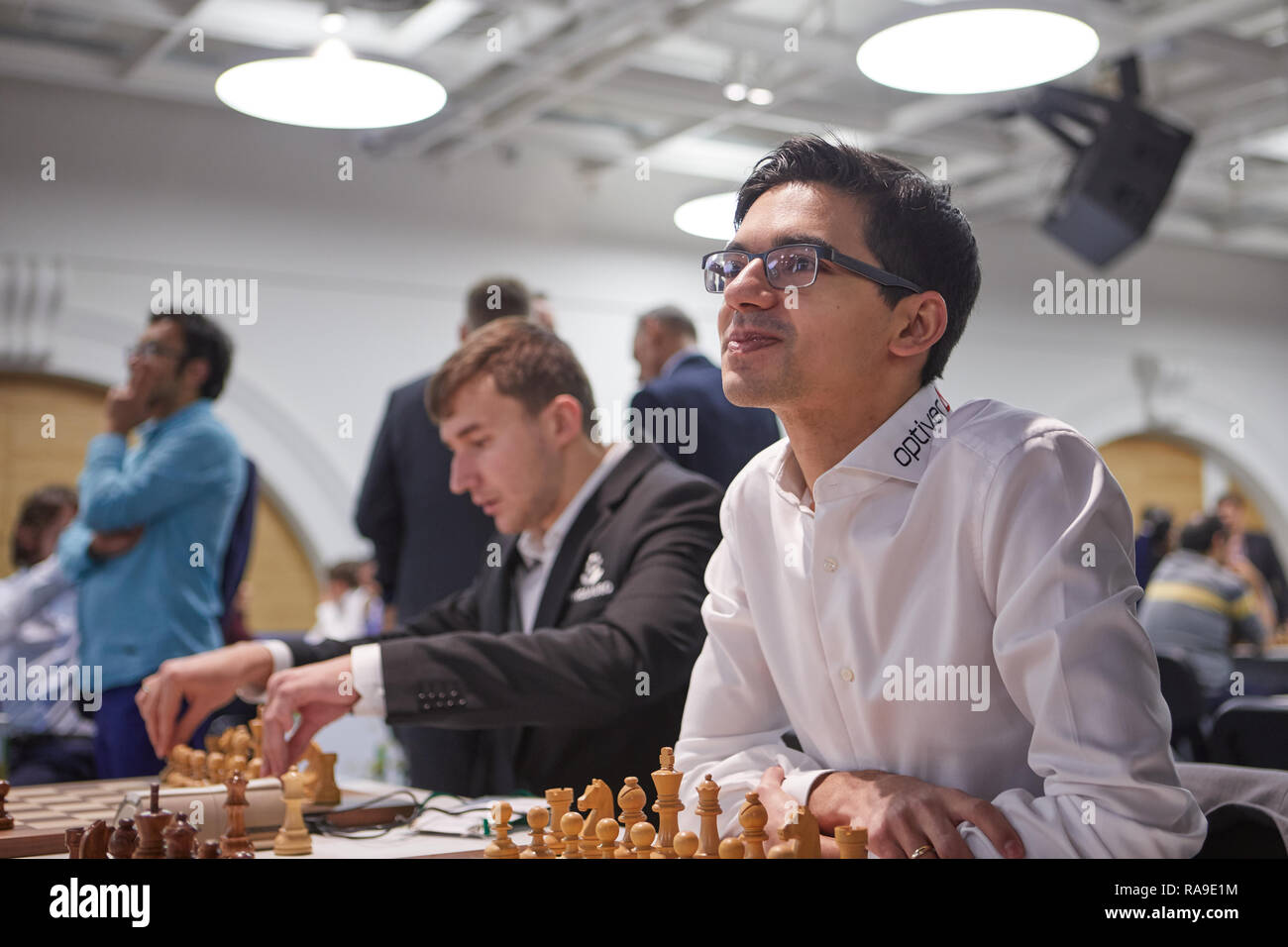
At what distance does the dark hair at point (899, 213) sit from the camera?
62.0 inches

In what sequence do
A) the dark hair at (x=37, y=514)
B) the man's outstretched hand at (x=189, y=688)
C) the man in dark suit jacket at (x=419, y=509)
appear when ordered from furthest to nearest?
the dark hair at (x=37, y=514) < the man in dark suit jacket at (x=419, y=509) < the man's outstretched hand at (x=189, y=688)

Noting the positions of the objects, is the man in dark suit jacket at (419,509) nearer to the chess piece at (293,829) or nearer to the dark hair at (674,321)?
the dark hair at (674,321)

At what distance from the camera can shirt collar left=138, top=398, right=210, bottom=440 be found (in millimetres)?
3291

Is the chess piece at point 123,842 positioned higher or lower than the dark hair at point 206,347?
lower

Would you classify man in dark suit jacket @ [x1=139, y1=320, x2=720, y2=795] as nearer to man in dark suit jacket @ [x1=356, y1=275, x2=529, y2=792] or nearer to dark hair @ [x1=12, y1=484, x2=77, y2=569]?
man in dark suit jacket @ [x1=356, y1=275, x2=529, y2=792]

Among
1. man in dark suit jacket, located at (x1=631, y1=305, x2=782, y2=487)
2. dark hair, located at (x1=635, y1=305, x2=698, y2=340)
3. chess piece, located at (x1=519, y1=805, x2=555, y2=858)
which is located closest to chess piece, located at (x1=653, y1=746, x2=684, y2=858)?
chess piece, located at (x1=519, y1=805, x2=555, y2=858)

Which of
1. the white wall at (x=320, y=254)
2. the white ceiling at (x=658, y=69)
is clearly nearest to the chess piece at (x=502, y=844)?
the white ceiling at (x=658, y=69)

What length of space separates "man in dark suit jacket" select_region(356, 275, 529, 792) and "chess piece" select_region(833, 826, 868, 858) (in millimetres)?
2280

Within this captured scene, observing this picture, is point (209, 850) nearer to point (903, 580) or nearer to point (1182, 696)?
point (903, 580)

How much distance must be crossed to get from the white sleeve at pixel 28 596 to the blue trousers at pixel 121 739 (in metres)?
0.99

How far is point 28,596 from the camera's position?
400 centimetres

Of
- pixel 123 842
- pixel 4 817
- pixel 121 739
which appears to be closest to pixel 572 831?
pixel 123 842
